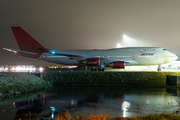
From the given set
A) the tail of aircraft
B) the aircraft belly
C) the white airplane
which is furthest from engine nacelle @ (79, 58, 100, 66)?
the tail of aircraft

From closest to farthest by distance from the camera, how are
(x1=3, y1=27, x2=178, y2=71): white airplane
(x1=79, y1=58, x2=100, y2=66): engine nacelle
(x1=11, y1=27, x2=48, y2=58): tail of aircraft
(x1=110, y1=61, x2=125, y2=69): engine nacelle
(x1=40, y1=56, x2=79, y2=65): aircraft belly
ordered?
1. (x1=110, y1=61, x2=125, y2=69): engine nacelle
2. (x1=79, y1=58, x2=100, y2=66): engine nacelle
3. (x1=3, y1=27, x2=178, y2=71): white airplane
4. (x1=40, y1=56, x2=79, y2=65): aircraft belly
5. (x1=11, y1=27, x2=48, y2=58): tail of aircraft

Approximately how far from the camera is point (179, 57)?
3103cm

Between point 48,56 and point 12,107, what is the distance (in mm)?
22160

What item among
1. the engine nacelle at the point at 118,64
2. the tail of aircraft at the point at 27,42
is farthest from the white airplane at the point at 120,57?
the tail of aircraft at the point at 27,42

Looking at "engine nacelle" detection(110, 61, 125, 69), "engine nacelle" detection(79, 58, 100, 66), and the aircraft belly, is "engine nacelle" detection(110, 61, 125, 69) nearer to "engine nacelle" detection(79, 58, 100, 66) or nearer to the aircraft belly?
"engine nacelle" detection(79, 58, 100, 66)

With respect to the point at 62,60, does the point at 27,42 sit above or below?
above

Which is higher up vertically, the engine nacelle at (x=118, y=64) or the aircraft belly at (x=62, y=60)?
the aircraft belly at (x=62, y=60)

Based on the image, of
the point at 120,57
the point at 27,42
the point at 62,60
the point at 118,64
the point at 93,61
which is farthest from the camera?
the point at 27,42

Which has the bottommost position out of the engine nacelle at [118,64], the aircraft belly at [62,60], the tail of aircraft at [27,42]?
the engine nacelle at [118,64]

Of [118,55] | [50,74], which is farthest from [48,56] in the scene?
[118,55]

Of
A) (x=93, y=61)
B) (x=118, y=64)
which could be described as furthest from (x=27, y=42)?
(x=118, y=64)

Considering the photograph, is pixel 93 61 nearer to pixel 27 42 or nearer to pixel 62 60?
pixel 62 60

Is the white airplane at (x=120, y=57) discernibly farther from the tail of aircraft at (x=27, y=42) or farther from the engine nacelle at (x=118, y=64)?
the tail of aircraft at (x=27, y=42)

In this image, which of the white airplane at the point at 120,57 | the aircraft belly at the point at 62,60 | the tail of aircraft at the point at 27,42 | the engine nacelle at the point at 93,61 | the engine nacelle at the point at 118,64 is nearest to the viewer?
the engine nacelle at the point at 118,64
